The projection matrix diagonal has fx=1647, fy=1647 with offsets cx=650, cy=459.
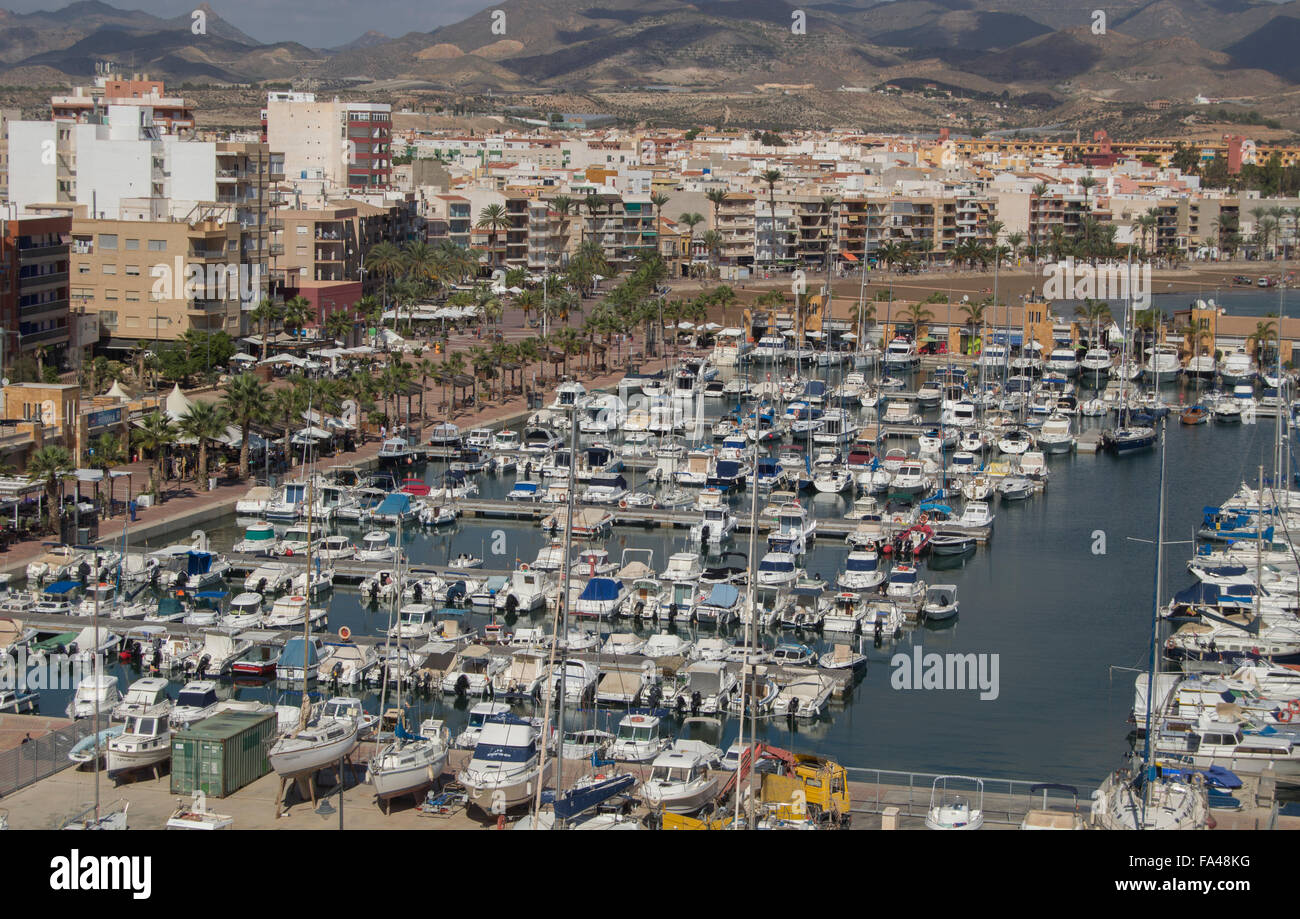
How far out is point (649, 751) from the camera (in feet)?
68.9

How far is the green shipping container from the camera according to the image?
18.0m

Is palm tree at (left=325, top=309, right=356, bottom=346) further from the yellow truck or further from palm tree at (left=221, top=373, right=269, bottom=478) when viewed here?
the yellow truck

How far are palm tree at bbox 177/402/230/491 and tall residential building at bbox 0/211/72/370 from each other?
9911 mm

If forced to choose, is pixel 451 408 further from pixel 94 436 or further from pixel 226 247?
pixel 94 436

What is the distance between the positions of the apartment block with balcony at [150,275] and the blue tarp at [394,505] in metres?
17.5

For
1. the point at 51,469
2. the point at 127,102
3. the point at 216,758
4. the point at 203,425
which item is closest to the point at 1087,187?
the point at 127,102

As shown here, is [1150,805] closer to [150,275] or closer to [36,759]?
[36,759]

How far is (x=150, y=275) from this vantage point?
52656mm

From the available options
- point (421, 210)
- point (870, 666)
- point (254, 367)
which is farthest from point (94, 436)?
point (421, 210)

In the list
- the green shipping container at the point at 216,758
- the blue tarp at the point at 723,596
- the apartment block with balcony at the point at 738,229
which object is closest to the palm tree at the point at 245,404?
the blue tarp at the point at 723,596

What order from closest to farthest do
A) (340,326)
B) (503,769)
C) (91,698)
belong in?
(503,769) < (91,698) < (340,326)

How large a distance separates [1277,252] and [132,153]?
260ft

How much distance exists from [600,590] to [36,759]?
477 inches
